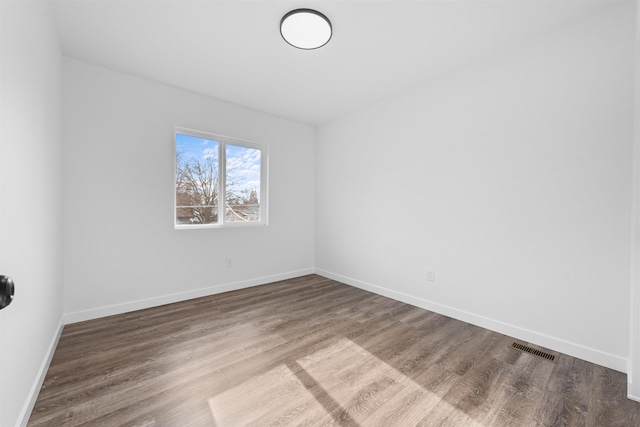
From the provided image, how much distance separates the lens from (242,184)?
12.6ft

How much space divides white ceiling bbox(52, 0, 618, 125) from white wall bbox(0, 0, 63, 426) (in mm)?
424

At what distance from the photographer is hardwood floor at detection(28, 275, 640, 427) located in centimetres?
147

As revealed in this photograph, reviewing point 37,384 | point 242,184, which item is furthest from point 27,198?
point 242,184

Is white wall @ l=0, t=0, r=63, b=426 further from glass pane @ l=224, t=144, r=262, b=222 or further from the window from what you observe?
glass pane @ l=224, t=144, r=262, b=222

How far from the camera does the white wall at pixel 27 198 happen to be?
3.84 ft

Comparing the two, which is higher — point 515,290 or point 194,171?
point 194,171

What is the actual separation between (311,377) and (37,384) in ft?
5.53

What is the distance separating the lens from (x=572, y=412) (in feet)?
4.96

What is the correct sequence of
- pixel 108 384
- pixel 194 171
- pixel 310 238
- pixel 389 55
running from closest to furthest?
pixel 108 384 → pixel 389 55 → pixel 194 171 → pixel 310 238

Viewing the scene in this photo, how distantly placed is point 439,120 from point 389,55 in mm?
904

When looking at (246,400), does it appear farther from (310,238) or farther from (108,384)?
(310,238)

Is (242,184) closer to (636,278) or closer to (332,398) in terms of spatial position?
(332,398)

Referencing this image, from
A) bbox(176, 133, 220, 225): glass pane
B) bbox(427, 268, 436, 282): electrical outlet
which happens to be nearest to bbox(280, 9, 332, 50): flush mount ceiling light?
bbox(176, 133, 220, 225): glass pane

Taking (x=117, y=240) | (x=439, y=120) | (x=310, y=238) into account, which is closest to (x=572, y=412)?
(x=439, y=120)
